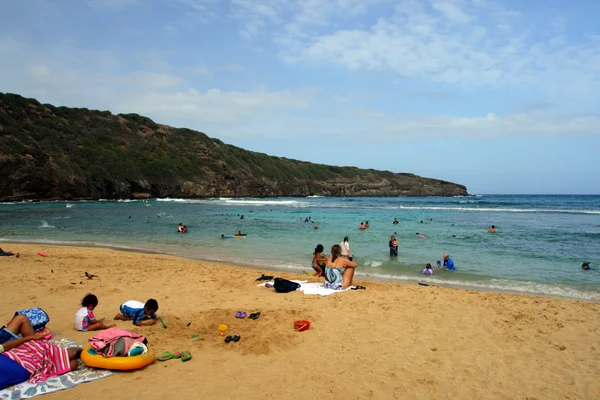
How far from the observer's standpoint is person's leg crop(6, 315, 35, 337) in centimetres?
548

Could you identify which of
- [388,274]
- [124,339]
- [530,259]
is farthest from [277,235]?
[124,339]

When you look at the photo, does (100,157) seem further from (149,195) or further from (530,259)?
(530,259)

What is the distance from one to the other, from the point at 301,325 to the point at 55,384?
378 centimetres

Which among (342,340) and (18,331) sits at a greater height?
(18,331)

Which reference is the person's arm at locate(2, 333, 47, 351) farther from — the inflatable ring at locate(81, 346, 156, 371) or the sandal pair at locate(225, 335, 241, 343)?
the sandal pair at locate(225, 335, 241, 343)

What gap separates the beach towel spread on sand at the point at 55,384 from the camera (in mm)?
4411

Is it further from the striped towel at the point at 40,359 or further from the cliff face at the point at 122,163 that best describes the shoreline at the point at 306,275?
the cliff face at the point at 122,163

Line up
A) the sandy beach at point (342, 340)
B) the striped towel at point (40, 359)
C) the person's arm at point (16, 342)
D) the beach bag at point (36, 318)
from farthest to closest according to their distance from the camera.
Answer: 1. the beach bag at point (36, 318)
2. the person's arm at point (16, 342)
3. the sandy beach at point (342, 340)
4. the striped towel at point (40, 359)

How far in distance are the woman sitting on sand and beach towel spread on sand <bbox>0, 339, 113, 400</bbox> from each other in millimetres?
6099

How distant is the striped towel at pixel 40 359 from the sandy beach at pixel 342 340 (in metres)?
0.52

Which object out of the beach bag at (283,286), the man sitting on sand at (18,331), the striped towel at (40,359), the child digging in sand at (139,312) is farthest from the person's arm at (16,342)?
the beach bag at (283,286)

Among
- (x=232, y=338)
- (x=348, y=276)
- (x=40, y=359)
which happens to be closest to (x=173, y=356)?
(x=232, y=338)

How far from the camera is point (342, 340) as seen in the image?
6543mm

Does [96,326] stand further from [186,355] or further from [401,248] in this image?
[401,248]
